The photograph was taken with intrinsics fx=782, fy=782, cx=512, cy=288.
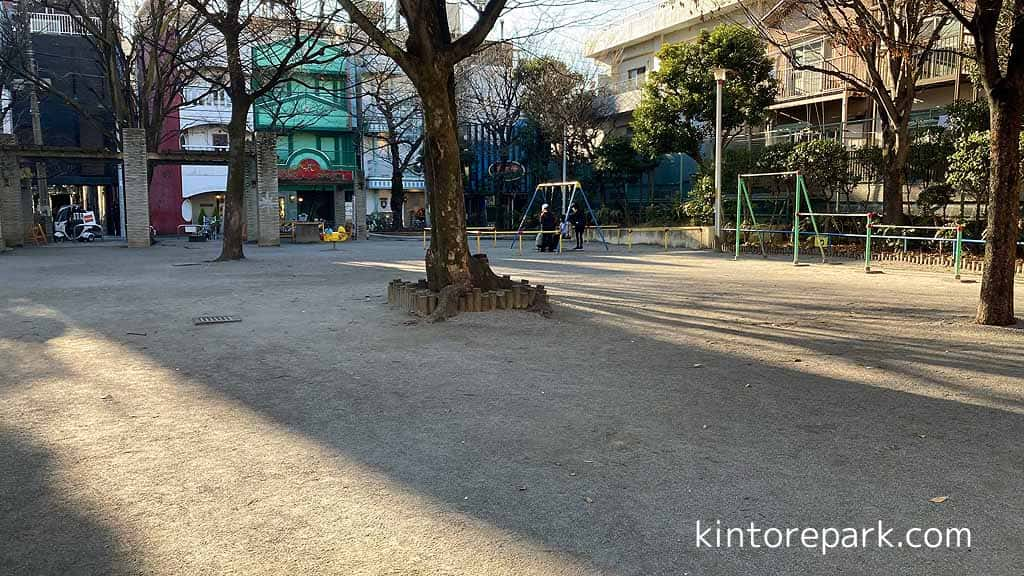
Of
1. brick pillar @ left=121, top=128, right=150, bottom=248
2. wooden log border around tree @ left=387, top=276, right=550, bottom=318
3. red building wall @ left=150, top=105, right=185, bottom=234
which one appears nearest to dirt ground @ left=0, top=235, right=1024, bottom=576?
wooden log border around tree @ left=387, top=276, right=550, bottom=318

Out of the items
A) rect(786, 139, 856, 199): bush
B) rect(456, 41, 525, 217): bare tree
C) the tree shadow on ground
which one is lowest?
the tree shadow on ground

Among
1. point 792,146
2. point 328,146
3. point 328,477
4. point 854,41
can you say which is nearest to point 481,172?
point 328,146

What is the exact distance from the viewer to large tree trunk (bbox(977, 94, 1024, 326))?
307 inches

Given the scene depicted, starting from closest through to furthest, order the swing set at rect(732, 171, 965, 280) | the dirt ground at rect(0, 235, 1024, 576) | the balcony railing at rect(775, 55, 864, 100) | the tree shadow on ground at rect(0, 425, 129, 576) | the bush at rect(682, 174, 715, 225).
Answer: the tree shadow on ground at rect(0, 425, 129, 576), the dirt ground at rect(0, 235, 1024, 576), the swing set at rect(732, 171, 965, 280), the bush at rect(682, 174, 715, 225), the balcony railing at rect(775, 55, 864, 100)

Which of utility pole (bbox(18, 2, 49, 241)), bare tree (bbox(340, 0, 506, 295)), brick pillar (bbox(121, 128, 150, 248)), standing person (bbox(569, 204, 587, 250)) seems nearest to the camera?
bare tree (bbox(340, 0, 506, 295))

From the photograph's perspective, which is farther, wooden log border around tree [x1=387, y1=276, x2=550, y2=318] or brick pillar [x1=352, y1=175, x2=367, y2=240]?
brick pillar [x1=352, y1=175, x2=367, y2=240]

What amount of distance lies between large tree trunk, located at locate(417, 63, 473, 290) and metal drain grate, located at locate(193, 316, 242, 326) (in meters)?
2.39

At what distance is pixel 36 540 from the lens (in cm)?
320

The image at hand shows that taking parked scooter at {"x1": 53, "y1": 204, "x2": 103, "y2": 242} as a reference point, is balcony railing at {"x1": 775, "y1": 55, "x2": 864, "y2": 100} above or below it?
above

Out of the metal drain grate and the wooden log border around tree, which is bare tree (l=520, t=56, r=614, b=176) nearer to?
the wooden log border around tree

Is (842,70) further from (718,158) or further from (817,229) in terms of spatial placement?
(817,229)

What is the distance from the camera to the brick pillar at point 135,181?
81.7 ft

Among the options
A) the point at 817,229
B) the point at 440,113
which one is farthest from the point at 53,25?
the point at 440,113

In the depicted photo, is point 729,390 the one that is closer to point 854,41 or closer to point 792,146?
point 854,41
